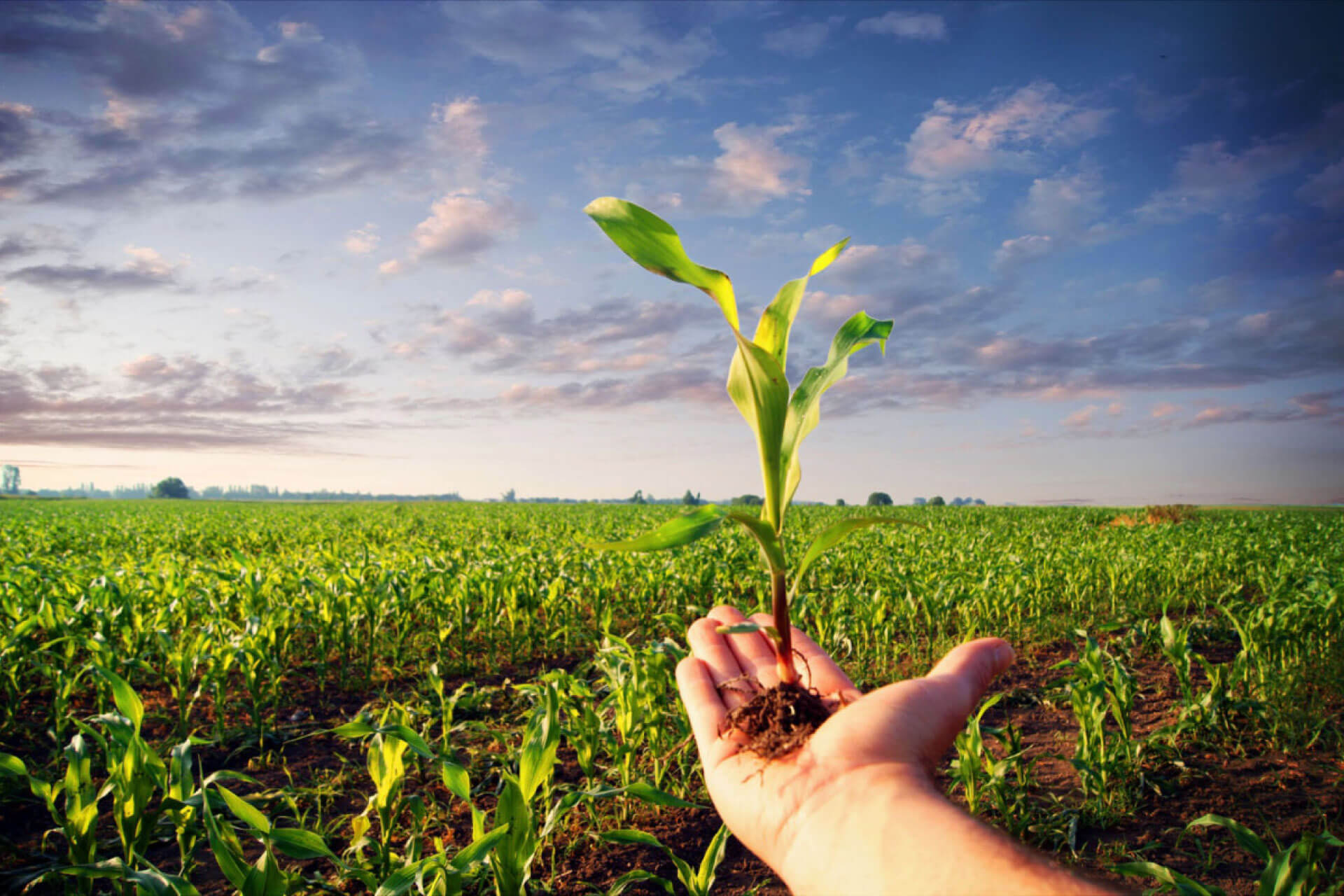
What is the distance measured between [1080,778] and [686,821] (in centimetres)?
215

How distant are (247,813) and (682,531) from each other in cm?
182

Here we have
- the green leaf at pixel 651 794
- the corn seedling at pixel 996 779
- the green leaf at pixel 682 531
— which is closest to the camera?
the green leaf at pixel 682 531

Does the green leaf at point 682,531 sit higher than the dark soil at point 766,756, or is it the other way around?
the green leaf at point 682,531

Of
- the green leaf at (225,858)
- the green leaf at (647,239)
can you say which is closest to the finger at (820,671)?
the green leaf at (647,239)

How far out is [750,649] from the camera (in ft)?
8.29

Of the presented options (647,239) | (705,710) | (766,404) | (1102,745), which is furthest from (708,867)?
(1102,745)

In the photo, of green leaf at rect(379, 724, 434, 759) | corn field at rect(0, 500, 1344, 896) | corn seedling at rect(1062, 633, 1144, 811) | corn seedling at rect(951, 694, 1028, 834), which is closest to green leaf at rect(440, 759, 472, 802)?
corn field at rect(0, 500, 1344, 896)

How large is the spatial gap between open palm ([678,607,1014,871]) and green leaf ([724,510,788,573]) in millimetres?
454

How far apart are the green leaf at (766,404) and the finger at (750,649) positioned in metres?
0.55

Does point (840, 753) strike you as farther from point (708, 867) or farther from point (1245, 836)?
point (1245, 836)

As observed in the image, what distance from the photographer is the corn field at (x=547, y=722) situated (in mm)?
2482

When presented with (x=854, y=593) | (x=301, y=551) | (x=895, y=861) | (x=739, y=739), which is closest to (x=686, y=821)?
(x=739, y=739)

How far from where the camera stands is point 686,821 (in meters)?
3.16

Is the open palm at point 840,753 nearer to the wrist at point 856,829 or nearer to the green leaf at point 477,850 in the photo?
the wrist at point 856,829
